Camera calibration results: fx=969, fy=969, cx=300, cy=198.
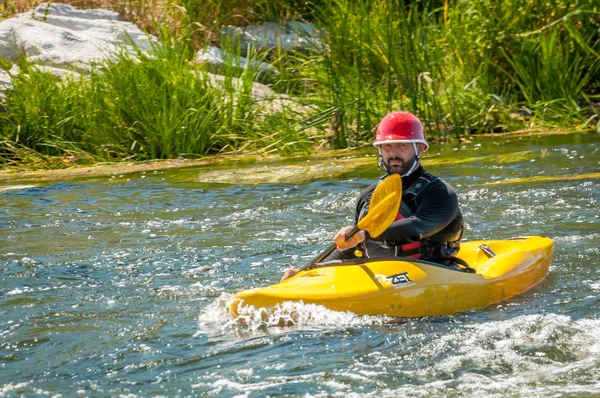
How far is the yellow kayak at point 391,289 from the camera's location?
436 centimetres

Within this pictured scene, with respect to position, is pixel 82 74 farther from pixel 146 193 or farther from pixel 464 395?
pixel 464 395

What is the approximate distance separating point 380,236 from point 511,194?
290 centimetres

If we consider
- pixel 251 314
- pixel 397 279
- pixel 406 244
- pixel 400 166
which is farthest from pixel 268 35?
pixel 251 314

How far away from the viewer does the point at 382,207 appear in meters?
4.48

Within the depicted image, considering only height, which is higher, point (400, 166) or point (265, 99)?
point (400, 166)

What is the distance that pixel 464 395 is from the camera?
136 inches

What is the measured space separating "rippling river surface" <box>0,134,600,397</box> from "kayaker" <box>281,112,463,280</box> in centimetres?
44

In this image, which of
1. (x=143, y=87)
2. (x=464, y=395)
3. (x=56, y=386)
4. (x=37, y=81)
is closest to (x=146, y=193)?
(x=143, y=87)

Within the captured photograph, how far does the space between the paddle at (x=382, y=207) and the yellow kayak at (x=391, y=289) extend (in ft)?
0.56

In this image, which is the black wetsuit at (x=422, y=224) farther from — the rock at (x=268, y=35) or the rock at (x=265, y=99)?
the rock at (x=268, y=35)

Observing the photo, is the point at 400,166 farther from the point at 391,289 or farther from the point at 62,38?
the point at 62,38

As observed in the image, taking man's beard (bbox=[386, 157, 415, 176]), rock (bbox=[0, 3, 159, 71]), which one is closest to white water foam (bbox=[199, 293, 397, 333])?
man's beard (bbox=[386, 157, 415, 176])

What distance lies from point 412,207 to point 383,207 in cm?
Answer: 41

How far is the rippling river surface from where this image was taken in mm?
3709
